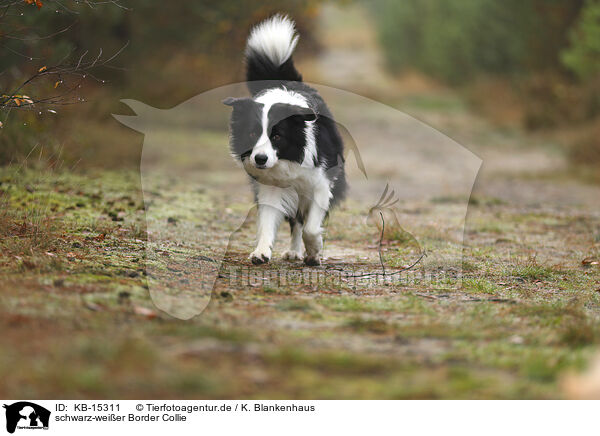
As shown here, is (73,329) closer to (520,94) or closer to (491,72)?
(520,94)

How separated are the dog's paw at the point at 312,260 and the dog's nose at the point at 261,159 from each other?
0.96 m

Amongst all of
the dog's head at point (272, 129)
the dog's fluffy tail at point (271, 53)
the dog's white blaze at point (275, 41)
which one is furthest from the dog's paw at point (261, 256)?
the dog's white blaze at point (275, 41)

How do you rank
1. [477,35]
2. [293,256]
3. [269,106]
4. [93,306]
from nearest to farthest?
[93,306] → [269,106] → [293,256] → [477,35]

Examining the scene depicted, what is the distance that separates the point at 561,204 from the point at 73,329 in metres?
7.28

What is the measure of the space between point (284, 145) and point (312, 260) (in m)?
0.99

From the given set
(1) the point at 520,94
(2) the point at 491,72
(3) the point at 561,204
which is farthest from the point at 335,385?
(2) the point at 491,72

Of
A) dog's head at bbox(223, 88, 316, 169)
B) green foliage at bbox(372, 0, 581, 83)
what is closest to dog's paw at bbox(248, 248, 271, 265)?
dog's head at bbox(223, 88, 316, 169)

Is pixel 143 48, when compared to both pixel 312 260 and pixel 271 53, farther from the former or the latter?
pixel 312 260

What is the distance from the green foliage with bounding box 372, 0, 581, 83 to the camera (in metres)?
17.7

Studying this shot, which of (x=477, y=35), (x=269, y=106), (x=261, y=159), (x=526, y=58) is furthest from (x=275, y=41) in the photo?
(x=477, y=35)

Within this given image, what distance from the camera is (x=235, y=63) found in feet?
51.4

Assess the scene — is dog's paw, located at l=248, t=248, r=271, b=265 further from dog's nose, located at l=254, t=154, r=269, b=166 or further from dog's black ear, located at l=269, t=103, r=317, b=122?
dog's black ear, located at l=269, t=103, r=317, b=122
